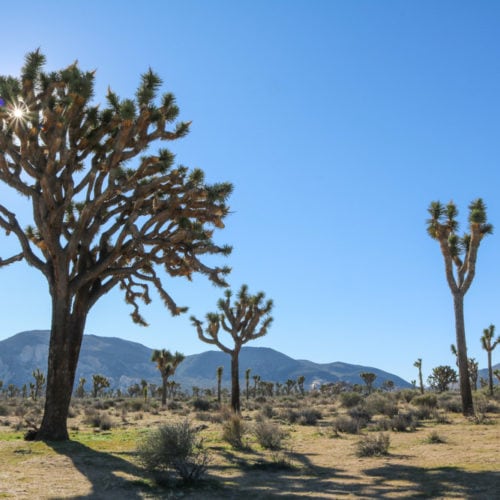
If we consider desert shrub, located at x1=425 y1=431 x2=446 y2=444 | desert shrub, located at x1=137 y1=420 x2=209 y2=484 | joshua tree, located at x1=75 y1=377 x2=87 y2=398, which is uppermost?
desert shrub, located at x1=137 y1=420 x2=209 y2=484

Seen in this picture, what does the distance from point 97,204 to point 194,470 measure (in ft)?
23.8

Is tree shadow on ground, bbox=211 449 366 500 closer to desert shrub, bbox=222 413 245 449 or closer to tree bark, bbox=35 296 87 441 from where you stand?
desert shrub, bbox=222 413 245 449

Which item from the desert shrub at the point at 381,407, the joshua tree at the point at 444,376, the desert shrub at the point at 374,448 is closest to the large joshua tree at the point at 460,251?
the desert shrub at the point at 381,407

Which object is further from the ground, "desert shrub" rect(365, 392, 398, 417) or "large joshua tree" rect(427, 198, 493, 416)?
"large joshua tree" rect(427, 198, 493, 416)

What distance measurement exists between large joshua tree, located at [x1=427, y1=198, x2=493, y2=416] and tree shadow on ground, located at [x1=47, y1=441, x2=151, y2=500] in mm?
13796

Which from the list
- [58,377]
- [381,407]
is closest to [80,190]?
[58,377]

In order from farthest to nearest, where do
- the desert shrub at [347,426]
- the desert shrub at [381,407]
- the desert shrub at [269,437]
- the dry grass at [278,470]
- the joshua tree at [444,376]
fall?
the joshua tree at [444,376] < the desert shrub at [381,407] < the desert shrub at [347,426] < the desert shrub at [269,437] < the dry grass at [278,470]

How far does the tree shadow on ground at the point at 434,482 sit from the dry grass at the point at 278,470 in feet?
0.04

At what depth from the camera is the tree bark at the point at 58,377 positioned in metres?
11.8

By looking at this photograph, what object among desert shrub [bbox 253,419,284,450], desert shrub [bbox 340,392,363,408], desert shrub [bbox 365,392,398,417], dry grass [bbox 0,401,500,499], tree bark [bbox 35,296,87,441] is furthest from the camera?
desert shrub [bbox 340,392,363,408]

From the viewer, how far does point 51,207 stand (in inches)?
481

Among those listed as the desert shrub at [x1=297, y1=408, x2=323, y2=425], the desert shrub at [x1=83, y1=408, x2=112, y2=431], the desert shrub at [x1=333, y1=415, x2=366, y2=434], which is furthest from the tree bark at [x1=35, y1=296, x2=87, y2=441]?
the desert shrub at [x1=297, y1=408, x2=323, y2=425]

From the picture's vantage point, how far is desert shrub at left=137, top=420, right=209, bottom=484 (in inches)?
310

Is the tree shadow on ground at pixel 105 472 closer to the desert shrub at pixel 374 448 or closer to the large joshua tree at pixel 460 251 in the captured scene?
the desert shrub at pixel 374 448
